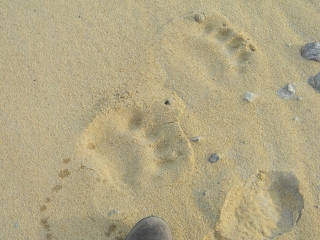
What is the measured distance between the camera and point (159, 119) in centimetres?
218

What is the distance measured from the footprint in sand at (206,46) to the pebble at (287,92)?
11.8 inches

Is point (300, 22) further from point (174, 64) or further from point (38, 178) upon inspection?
point (38, 178)

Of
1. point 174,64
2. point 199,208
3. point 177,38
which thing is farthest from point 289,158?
point 177,38

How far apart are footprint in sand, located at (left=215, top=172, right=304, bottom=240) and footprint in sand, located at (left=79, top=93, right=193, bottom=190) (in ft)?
1.13

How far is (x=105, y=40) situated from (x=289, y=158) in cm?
146

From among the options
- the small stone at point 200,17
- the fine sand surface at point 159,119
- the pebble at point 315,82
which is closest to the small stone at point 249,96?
the fine sand surface at point 159,119

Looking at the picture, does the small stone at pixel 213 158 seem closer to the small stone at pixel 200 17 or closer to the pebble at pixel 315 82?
the pebble at pixel 315 82

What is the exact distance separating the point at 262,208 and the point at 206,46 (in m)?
1.15

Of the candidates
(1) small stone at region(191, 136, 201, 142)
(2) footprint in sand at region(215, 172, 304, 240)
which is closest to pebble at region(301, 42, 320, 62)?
(2) footprint in sand at region(215, 172, 304, 240)

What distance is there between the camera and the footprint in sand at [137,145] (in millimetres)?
2047

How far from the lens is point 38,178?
6.58 ft

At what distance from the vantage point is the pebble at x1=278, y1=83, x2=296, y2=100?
2275 mm

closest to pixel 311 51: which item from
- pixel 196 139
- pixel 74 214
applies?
pixel 196 139

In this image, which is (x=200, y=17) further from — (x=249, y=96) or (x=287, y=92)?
(x=287, y=92)
